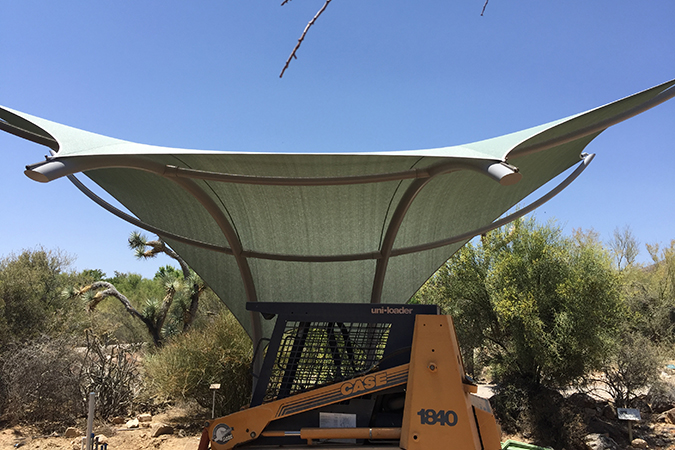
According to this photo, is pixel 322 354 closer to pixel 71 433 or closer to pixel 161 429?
pixel 161 429

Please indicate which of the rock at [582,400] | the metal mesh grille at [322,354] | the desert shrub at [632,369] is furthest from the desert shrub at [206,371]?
the desert shrub at [632,369]

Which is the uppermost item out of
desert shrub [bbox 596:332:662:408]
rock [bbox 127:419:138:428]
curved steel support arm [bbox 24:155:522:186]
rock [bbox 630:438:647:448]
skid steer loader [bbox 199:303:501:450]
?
curved steel support arm [bbox 24:155:522:186]

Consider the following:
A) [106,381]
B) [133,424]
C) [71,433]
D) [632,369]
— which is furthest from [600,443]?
[71,433]

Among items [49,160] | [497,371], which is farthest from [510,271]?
[49,160]

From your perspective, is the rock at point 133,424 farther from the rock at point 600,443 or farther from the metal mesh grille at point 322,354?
the rock at point 600,443

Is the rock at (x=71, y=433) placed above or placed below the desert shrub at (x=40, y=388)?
below

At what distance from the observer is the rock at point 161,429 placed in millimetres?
12133

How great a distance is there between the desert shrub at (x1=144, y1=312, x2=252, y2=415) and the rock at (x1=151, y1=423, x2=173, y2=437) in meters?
1.64

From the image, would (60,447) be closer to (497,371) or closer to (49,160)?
(49,160)

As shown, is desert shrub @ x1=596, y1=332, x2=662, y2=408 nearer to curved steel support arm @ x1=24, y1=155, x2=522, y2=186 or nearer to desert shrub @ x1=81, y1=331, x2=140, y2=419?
curved steel support arm @ x1=24, y1=155, x2=522, y2=186

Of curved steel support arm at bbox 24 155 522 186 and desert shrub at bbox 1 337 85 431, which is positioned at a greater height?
curved steel support arm at bbox 24 155 522 186

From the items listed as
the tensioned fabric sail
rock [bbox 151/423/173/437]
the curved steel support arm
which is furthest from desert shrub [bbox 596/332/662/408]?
the curved steel support arm

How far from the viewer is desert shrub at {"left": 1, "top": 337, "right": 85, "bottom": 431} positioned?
12.1m

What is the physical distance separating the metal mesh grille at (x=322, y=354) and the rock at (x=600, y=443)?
13724 mm
